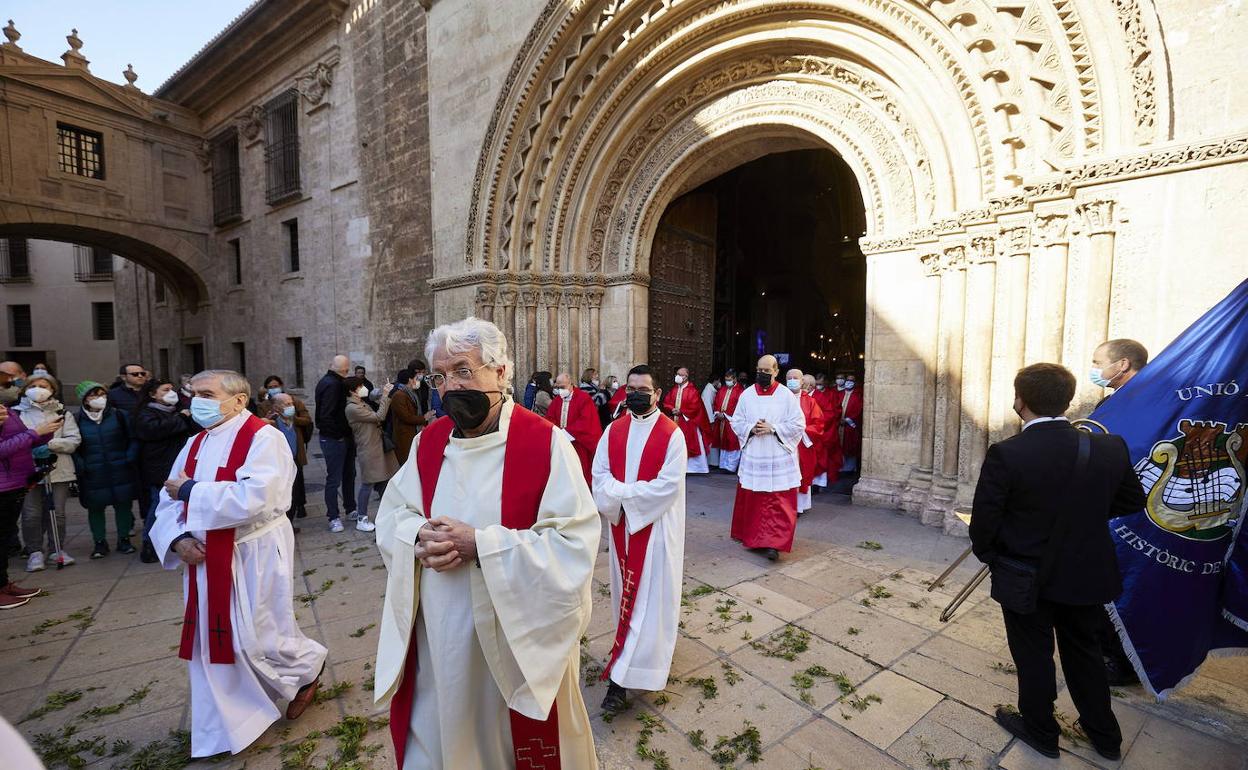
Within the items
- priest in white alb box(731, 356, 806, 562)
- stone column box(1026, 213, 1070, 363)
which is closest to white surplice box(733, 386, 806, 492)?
priest in white alb box(731, 356, 806, 562)

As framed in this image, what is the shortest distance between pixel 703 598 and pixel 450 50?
10.6 m

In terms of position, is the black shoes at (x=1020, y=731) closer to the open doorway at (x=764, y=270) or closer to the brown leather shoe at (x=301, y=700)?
the brown leather shoe at (x=301, y=700)

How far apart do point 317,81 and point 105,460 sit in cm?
1150

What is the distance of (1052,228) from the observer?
187 inches

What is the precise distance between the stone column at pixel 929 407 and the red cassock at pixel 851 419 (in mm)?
2317

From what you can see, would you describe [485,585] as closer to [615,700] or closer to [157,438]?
[615,700]

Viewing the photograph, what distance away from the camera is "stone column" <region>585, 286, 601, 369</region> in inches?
380

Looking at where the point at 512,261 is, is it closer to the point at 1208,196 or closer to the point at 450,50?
the point at 450,50

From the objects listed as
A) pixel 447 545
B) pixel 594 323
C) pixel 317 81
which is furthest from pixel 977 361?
pixel 317 81

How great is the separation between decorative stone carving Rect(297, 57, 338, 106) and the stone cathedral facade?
0.48 ft

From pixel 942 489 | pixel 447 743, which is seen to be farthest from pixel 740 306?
pixel 447 743

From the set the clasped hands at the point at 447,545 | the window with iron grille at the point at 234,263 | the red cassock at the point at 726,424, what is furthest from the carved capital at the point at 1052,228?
the window with iron grille at the point at 234,263

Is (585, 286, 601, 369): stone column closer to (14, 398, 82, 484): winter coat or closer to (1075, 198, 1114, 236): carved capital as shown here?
(14, 398, 82, 484): winter coat

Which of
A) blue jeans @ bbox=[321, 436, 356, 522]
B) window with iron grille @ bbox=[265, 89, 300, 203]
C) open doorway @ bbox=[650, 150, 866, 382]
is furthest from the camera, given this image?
window with iron grille @ bbox=[265, 89, 300, 203]
